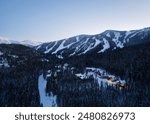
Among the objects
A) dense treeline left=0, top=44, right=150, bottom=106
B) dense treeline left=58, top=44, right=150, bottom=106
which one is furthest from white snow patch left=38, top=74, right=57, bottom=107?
dense treeline left=58, top=44, right=150, bottom=106

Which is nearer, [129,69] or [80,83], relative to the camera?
[80,83]

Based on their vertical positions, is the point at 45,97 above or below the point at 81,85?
below

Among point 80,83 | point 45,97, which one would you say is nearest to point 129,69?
point 80,83

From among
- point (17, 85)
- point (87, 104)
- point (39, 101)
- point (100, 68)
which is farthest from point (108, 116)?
point (100, 68)

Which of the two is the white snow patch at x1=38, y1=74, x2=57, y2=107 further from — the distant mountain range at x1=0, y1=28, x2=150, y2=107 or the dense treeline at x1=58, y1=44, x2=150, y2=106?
the dense treeline at x1=58, y1=44, x2=150, y2=106

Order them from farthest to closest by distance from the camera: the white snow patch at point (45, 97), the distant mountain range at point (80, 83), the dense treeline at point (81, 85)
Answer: the white snow patch at point (45, 97) → the distant mountain range at point (80, 83) → the dense treeline at point (81, 85)

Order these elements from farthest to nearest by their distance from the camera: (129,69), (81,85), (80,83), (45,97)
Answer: (129,69) → (80,83) → (81,85) → (45,97)

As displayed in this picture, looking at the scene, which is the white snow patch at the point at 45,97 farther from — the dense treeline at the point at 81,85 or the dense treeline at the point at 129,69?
the dense treeline at the point at 129,69

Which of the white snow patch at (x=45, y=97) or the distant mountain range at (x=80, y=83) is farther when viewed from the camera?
the white snow patch at (x=45, y=97)

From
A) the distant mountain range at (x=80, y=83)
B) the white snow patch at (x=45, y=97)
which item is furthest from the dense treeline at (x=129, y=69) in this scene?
the white snow patch at (x=45, y=97)

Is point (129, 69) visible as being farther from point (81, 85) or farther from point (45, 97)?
point (45, 97)

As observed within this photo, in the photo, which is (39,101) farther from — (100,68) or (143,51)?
(143,51)
